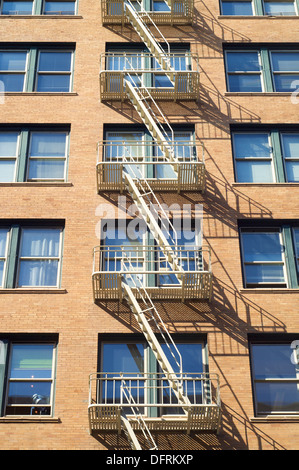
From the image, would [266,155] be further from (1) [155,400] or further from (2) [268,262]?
(1) [155,400]

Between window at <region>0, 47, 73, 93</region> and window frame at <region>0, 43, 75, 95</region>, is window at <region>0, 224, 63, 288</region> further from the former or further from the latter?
window at <region>0, 47, 73, 93</region>

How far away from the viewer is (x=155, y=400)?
17.2 meters

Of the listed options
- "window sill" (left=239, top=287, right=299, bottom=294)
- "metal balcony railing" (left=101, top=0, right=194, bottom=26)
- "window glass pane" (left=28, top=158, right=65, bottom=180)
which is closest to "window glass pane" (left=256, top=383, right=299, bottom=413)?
"window sill" (left=239, top=287, right=299, bottom=294)

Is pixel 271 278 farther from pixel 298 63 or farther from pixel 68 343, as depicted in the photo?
pixel 298 63

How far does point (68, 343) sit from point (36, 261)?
2968 millimetres

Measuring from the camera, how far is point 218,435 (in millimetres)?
16531

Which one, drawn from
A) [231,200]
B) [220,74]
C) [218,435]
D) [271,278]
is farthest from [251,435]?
[220,74]

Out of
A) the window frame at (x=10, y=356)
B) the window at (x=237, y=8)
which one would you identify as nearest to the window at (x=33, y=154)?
the window frame at (x=10, y=356)

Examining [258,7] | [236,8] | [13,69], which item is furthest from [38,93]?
[258,7]

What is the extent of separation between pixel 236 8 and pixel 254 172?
301 inches

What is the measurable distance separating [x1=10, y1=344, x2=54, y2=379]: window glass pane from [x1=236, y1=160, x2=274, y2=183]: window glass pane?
8.17 m

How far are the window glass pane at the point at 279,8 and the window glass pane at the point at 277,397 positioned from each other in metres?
14.6

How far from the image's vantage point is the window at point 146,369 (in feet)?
56.5

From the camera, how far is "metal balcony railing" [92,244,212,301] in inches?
710
